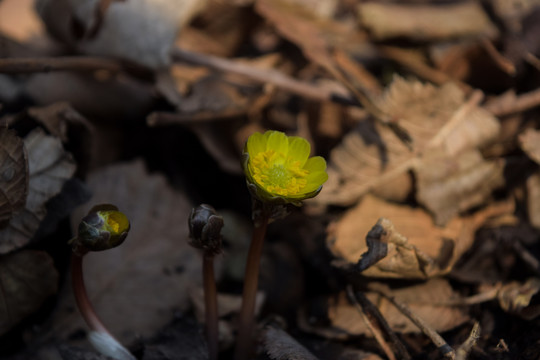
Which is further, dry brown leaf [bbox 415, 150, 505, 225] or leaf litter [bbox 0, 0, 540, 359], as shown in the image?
dry brown leaf [bbox 415, 150, 505, 225]

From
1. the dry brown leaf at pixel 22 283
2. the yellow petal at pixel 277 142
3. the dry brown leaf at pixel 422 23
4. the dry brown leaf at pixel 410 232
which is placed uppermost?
the dry brown leaf at pixel 422 23

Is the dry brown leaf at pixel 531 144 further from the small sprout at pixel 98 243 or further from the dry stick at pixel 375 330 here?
the small sprout at pixel 98 243

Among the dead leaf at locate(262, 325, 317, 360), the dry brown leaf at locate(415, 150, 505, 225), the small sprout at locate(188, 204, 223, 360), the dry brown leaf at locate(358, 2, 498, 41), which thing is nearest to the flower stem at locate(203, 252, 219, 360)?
the small sprout at locate(188, 204, 223, 360)

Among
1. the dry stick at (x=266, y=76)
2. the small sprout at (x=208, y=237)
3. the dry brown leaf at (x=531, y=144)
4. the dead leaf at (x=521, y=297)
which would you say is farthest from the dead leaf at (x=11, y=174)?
the dry brown leaf at (x=531, y=144)

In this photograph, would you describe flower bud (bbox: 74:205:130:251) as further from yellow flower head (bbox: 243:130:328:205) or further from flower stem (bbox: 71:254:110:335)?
yellow flower head (bbox: 243:130:328:205)

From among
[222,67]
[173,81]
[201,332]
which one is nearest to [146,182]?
[173,81]

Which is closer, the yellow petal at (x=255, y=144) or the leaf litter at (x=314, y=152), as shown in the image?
the yellow petal at (x=255, y=144)
